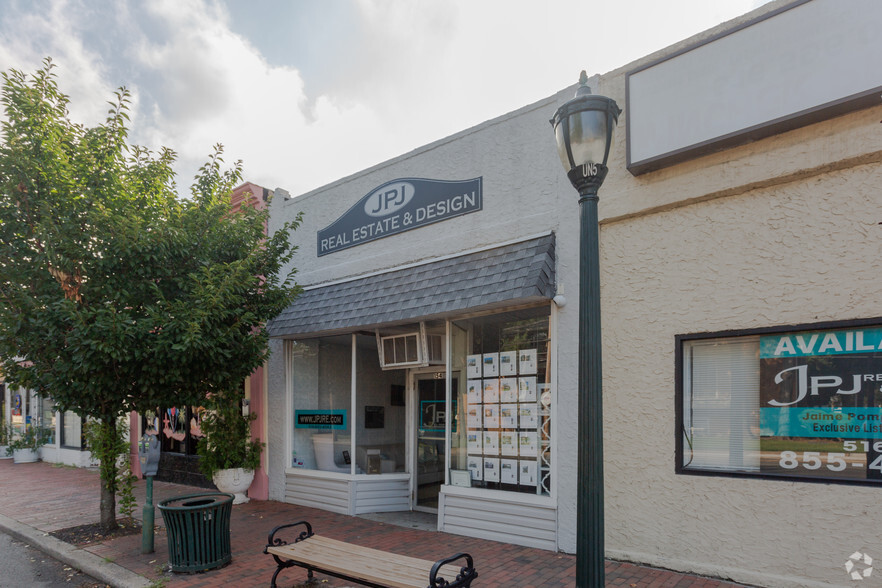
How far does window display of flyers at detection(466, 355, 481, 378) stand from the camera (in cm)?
712

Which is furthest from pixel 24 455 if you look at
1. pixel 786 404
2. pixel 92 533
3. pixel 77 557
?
pixel 786 404

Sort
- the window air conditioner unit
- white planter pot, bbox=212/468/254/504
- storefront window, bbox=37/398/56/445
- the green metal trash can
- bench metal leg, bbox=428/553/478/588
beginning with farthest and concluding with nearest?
storefront window, bbox=37/398/56/445, white planter pot, bbox=212/468/254/504, the window air conditioner unit, the green metal trash can, bench metal leg, bbox=428/553/478/588

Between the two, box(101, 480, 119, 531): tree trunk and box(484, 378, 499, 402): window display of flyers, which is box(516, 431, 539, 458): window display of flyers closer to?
box(484, 378, 499, 402): window display of flyers

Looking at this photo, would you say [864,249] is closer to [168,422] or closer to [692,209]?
[692,209]

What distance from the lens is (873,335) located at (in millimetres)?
4555

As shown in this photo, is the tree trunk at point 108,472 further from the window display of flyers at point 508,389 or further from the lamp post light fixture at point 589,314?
the lamp post light fixture at point 589,314

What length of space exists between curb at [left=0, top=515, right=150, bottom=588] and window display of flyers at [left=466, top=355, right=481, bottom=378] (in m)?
4.09

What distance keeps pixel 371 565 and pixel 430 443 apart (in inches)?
154

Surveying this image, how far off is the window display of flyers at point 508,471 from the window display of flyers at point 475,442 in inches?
14.1

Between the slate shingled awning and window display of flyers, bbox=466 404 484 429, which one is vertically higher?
the slate shingled awning

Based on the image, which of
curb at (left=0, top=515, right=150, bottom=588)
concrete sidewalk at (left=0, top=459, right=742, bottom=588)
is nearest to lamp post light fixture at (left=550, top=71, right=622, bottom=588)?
concrete sidewalk at (left=0, top=459, right=742, bottom=588)

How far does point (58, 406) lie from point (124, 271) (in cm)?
200

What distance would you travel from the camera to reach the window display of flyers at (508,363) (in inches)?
266

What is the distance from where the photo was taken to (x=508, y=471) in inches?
260
